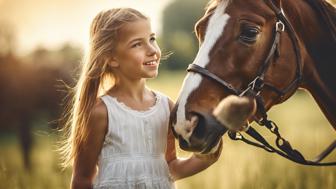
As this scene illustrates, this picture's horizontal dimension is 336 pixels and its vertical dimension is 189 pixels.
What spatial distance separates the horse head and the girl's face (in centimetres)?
26

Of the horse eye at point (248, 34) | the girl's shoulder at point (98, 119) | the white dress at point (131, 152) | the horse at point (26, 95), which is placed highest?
the horse eye at point (248, 34)

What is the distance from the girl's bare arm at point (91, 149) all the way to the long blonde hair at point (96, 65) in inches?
1.8

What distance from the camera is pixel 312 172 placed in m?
5.49

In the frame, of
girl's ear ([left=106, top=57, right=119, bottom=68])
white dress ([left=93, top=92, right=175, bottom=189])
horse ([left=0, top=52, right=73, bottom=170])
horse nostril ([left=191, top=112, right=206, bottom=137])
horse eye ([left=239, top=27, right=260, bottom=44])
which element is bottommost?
horse ([left=0, top=52, right=73, bottom=170])

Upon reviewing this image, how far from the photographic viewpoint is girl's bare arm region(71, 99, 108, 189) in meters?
3.07

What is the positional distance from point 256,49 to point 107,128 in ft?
3.12

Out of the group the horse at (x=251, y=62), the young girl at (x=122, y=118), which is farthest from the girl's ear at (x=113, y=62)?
the horse at (x=251, y=62)

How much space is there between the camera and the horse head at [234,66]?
9.46 feet

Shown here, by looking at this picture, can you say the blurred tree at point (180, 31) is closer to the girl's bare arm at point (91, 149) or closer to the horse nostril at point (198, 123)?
the girl's bare arm at point (91, 149)

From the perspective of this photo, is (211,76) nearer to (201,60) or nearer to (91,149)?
(201,60)

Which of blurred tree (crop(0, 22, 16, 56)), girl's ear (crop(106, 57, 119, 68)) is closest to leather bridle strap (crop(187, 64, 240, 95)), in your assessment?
girl's ear (crop(106, 57, 119, 68))

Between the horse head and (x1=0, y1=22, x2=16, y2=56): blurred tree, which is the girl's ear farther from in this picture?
(x1=0, y1=22, x2=16, y2=56): blurred tree

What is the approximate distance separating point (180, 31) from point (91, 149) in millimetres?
41359

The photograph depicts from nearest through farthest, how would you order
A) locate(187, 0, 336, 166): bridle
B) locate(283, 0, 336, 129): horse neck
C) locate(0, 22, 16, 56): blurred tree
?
1. locate(187, 0, 336, 166): bridle
2. locate(283, 0, 336, 129): horse neck
3. locate(0, 22, 16, 56): blurred tree
